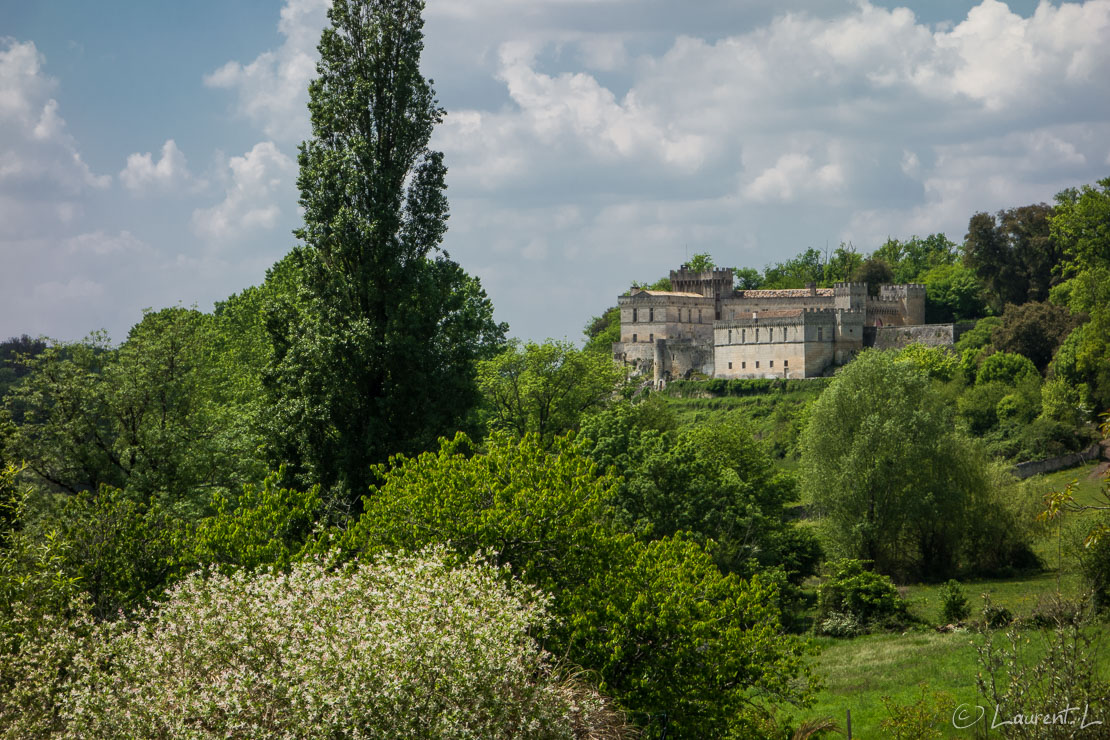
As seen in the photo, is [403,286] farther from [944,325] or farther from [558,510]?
[944,325]

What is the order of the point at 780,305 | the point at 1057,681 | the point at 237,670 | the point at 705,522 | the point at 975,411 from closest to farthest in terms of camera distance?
1. the point at 1057,681
2. the point at 237,670
3. the point at 705,522
4. the point at 975,411
5. the point at 780,305

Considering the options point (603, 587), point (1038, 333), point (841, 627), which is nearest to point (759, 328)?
point (1038, 333)

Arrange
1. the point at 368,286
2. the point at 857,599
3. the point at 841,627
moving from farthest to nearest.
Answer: the point at 857,599, the point at 841,627, the point at 368,286

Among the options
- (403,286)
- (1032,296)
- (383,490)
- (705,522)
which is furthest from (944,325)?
(383,490)

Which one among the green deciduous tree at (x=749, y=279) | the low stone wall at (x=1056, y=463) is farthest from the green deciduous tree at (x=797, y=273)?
the low stone wall at (x=1056, y=463)

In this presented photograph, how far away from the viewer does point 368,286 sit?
26.8 meters

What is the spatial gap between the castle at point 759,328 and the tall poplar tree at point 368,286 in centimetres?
6924

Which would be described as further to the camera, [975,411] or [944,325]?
[944,325]

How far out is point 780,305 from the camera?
110125 mm

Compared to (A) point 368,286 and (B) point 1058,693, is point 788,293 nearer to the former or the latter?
(A) point 368,286

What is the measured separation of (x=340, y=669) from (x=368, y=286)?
15353 mm

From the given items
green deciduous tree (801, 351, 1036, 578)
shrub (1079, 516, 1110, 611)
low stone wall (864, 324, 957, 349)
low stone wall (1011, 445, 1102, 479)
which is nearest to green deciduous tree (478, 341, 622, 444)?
green deciduous tree (801, 351, 1036, 578)

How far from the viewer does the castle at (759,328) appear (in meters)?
94.6

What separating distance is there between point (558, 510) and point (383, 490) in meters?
3.41
